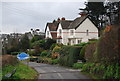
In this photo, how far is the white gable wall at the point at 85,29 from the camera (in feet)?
155

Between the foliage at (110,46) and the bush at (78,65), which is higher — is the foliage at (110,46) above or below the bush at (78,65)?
above

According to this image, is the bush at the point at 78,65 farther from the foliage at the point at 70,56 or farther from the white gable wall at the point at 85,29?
the white gable wall at the point at 85,29

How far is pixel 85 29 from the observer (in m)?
47.8

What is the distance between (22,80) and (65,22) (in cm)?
3780

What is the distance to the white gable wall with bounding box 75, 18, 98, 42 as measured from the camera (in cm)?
4725

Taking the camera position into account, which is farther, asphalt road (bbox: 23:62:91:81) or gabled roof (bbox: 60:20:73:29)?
gabled roof (bbox: 60:20:73:29)

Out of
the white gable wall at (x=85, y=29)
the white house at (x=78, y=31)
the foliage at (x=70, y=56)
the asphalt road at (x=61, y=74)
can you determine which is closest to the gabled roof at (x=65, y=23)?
the white house at (x=78, y=31)

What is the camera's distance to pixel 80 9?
50.9 meters

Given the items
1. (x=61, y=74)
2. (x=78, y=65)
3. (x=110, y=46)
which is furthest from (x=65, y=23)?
(x=110, y=46)

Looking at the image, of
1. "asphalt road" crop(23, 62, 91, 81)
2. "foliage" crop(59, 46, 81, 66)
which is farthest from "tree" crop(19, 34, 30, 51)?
"asphalt road" crop(23, 62, 91, 81)

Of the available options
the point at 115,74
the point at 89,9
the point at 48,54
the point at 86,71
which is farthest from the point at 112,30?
the point at 89,9

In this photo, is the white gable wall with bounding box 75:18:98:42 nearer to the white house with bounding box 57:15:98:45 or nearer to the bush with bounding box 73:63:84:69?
the white house with bounding box 57:15:98:45

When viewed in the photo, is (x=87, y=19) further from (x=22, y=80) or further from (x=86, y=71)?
(x=22, y=80)

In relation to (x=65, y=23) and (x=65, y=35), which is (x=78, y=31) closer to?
(x=65, y=35)
